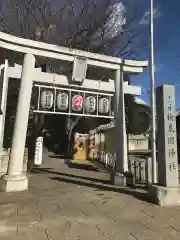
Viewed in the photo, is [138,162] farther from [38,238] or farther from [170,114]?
[38,238]

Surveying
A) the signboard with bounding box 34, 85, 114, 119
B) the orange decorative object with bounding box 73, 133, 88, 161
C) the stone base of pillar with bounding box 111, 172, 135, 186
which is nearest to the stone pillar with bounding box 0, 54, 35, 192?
the signboard with bounding box 34, 85, 114, 119

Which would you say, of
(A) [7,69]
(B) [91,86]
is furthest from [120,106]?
(A) [7,69]

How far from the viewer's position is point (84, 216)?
5.39 metres

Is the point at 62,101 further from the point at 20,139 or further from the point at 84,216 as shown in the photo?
the point at 84,216

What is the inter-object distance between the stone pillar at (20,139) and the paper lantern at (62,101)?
1.14 m

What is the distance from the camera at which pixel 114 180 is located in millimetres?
9234

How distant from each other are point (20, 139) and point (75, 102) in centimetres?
241

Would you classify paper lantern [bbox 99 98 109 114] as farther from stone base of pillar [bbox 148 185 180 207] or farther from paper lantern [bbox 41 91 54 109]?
stone base of pillar [bbox 148 185 180 207]

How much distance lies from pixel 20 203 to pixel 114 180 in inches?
154

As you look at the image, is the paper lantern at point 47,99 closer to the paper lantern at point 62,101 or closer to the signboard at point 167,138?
the paper lantern at point 62,101

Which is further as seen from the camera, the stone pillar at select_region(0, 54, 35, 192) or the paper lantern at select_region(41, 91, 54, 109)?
the paper lantern at select_region(41, 91, 54, 109)

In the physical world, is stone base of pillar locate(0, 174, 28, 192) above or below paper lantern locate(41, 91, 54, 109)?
below

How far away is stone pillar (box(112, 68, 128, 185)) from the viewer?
916 centimetres

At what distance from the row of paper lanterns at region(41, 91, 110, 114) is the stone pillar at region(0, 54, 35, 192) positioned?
729 millimetres
